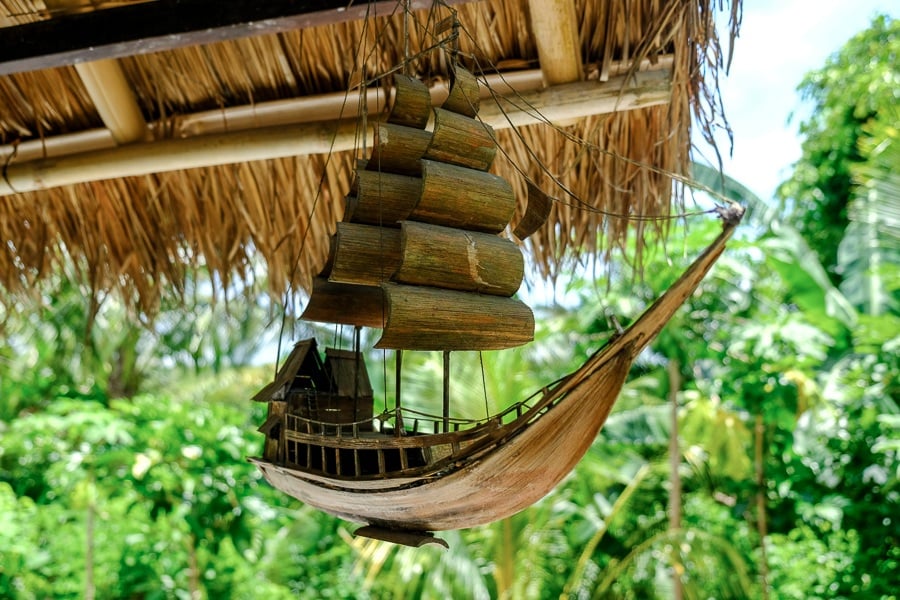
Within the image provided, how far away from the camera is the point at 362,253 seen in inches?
47.7

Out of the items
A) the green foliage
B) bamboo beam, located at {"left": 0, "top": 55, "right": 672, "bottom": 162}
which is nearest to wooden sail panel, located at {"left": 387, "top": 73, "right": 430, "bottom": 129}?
bamboo beam, located at {"left": 0, "top": 55, "right": 672, "bottom": 162}

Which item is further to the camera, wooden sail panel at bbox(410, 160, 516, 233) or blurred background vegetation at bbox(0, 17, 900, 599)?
blurred background vegetation at bbox(0, 17, 900, 599)

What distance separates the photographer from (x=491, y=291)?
3.57ft

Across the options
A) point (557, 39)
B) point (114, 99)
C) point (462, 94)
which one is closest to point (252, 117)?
point (114, 99)

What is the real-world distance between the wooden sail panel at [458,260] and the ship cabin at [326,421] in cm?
20

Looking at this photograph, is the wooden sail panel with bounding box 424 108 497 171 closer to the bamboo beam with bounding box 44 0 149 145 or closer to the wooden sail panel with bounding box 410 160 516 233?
the wooden sail panel with bounding box 410 160 516 233

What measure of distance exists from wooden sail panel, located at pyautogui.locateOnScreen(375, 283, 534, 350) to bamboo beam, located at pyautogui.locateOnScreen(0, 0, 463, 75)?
24.3 inches

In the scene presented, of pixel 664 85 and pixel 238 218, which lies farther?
pixel 238 218

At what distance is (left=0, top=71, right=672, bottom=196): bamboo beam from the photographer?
168 centimetres

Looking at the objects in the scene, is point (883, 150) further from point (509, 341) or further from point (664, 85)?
point (509, 341)

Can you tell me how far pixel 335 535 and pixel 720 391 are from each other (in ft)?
9.73

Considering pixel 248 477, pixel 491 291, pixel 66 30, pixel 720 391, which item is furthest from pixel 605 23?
pixel 720 391

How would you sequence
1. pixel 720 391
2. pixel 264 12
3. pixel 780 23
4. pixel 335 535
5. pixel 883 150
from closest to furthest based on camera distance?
pixel 264 12
pixel 720 391
pixel 883 150
pixel 335 535
pixel 780 23

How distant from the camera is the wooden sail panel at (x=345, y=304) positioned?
1378mm
